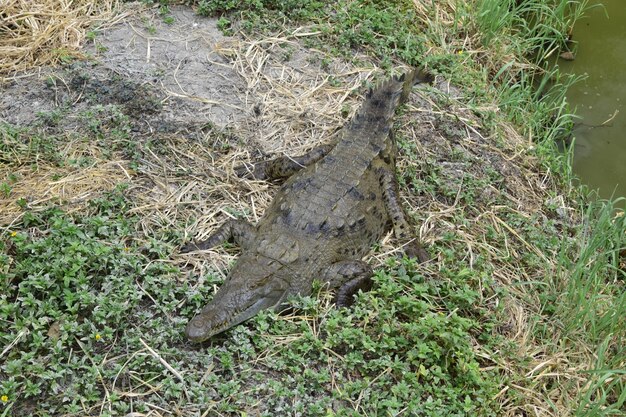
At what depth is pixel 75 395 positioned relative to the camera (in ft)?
11.0

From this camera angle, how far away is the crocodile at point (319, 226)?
4004 mm

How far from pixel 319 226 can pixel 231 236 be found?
0.58 metres

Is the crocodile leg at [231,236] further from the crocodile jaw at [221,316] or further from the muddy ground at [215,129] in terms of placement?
the crocodile jaw at [221,316]

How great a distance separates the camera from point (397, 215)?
187 inches

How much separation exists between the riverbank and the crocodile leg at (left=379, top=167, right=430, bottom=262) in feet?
0.34

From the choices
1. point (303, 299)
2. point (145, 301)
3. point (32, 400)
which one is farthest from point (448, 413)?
point (32, 400)

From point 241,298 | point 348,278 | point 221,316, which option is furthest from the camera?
point 348,278

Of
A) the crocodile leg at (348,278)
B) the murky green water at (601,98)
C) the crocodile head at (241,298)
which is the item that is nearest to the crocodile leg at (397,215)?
the crocodile leg at (348,278)

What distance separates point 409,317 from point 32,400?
2.06 m

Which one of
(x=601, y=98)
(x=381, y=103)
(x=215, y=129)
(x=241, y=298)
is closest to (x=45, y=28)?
(x=215, y=129)

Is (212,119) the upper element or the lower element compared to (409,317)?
upper

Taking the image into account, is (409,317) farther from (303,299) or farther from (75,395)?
(75,395)

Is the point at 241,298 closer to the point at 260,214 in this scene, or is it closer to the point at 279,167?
the point at 260,214

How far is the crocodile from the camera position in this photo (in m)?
4.00
